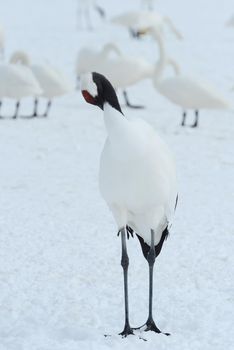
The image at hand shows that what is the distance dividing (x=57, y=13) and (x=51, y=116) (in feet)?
47.1

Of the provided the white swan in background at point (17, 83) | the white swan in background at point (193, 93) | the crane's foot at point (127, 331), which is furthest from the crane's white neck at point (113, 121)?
the white swan in background at point (17, 83)

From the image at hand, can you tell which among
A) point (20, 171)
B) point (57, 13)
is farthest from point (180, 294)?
point (57, 13)

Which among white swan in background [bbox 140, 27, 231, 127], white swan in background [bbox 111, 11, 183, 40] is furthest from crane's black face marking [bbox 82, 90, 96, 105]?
white swan in background [bbox 111, 11, 183, 40]

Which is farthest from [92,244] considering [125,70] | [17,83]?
[125,70]

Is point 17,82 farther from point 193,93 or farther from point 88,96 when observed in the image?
point 88,96

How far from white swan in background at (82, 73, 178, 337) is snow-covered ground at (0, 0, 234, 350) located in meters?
0.77

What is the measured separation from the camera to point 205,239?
680 centimetres

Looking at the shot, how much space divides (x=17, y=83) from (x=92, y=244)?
17.5 feet

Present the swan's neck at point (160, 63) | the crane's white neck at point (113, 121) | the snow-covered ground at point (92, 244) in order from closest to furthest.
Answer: the crane's white neck at point (113, 121) < the snow-covered ground at point (92, 244) < the swan's neck at point (160, 63)

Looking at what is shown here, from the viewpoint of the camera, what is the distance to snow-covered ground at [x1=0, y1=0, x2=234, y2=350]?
5113 millimetres

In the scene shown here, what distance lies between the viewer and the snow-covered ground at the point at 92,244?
5.11 meters

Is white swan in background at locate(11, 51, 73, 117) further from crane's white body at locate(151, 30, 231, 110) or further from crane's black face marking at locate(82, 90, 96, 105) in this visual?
crane's black face marking at locate(82, 90, 96, 105)

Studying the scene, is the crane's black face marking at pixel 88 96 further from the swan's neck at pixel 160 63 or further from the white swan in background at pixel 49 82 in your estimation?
the swan's neck at pixel 160 63

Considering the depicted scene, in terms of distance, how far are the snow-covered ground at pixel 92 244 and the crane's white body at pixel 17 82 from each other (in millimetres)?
435
